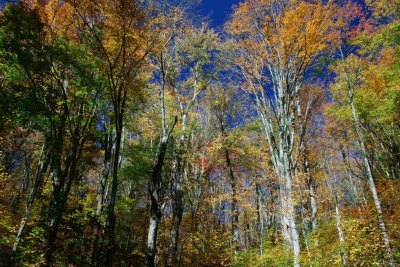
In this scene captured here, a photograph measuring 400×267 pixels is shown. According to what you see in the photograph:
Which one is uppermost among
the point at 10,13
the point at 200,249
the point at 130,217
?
the point at 10,13

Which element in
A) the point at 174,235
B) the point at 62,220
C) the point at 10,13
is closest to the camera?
the point at 62,220

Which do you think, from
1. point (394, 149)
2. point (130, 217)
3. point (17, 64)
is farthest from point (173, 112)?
point (394, 149)

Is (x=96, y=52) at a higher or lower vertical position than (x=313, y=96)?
lower

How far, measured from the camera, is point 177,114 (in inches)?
521

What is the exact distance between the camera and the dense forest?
7.83 meters

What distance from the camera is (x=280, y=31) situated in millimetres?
9438

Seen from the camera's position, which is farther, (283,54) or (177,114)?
(177,114)

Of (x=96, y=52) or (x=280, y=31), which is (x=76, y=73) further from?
(x=280, y=31)

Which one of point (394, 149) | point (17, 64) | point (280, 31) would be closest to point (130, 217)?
point (17, 64)

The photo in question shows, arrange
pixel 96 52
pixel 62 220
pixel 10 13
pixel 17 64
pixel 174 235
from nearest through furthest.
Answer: pixel 62 220 < pixel 10 13 < pixel 17 64 < pixel 96 52 < pixel 174 235

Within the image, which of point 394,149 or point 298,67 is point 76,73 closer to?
point 298,67

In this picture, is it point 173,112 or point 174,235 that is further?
point 173,112

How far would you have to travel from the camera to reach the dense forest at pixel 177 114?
783 cm

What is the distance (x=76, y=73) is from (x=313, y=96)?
41.2 feet
